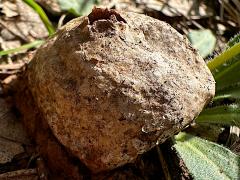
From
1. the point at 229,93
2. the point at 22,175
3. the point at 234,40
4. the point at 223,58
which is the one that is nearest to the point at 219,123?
the point at 229,93

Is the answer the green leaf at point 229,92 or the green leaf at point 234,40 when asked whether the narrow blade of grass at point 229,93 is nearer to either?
the green leaf at point 229,92

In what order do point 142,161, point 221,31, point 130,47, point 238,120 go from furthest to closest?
1. point 221,31
2. point 238,120
3. point 142,161
4. point 130,47

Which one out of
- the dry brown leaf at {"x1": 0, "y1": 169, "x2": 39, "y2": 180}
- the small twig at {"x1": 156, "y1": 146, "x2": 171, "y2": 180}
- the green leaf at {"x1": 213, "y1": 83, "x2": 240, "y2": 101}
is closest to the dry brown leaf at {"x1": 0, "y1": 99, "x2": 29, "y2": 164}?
the dry brown leaf at {"x1": 0, "y1": 169, "x2": 39, "y2": 180}

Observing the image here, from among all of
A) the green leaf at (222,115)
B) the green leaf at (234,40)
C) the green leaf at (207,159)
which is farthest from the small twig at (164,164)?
the green leaf at (234,40)

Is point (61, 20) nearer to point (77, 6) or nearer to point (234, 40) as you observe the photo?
point (77, 6)

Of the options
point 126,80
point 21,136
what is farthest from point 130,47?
point 21,136

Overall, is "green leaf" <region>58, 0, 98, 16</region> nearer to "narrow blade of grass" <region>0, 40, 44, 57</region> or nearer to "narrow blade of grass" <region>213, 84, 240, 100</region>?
"narrow blade of grass" <region>0, 40, 44, 57</region>

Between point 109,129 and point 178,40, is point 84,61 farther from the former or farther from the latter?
point 178,40
